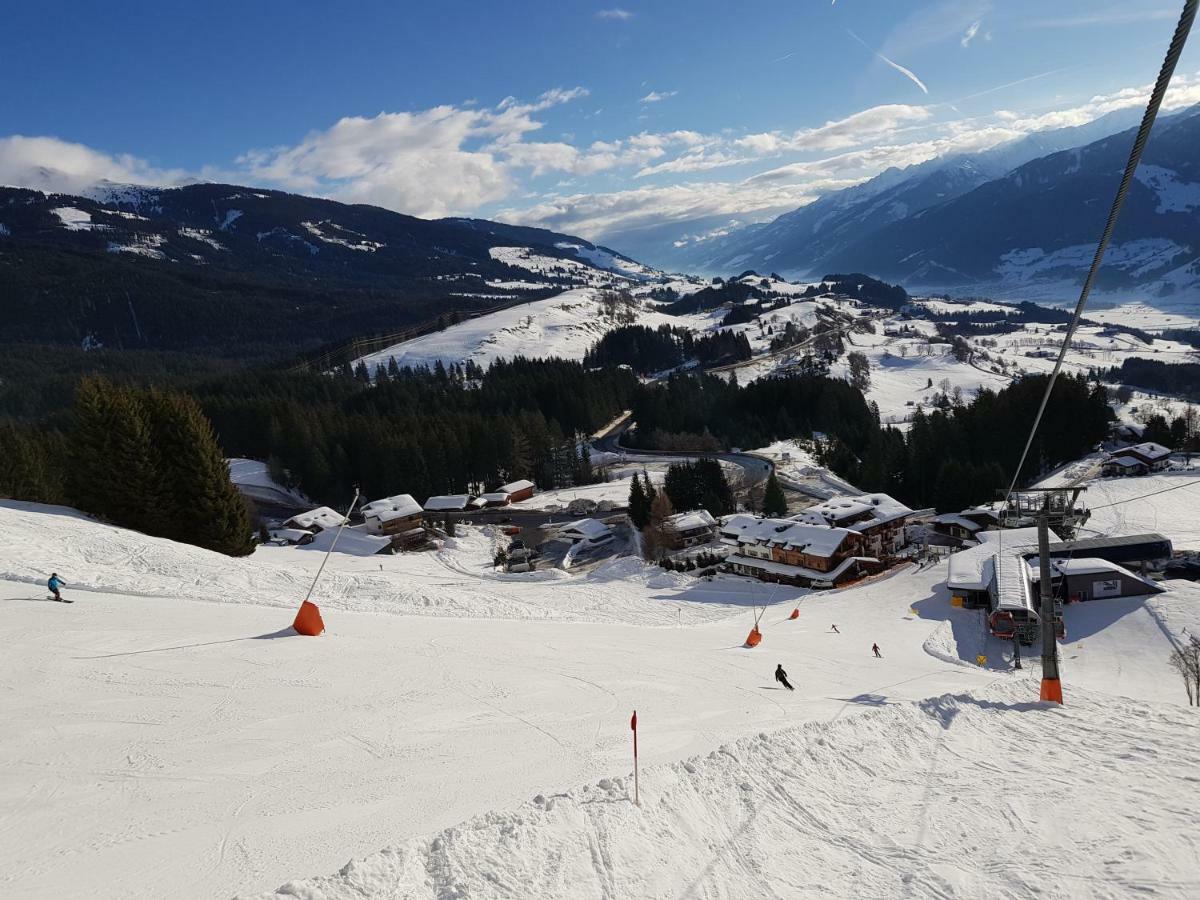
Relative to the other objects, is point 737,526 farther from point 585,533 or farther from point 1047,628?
point 1047,628

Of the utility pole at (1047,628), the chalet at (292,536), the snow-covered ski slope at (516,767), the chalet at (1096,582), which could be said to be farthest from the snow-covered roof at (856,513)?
the chalet at (292,536)

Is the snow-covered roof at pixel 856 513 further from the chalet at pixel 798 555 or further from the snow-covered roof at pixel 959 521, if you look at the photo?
the snow-covered roof at pixel 959 521

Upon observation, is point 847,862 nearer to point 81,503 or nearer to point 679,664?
point 679,664

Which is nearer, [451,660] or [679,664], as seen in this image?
[451,660]

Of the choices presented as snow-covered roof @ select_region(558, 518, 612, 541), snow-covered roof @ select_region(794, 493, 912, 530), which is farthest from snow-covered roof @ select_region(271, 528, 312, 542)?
snow-covered roof @ select_region(794, 493, 912, 530)

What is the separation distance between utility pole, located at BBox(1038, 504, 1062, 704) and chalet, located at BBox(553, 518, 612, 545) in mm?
41069

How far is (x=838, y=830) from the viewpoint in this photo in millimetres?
9391

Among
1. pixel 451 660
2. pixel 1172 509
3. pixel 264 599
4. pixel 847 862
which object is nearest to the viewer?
pixel 847 862

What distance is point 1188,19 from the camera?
13.4 feet

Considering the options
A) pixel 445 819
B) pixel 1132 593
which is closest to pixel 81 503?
pixel 445 819

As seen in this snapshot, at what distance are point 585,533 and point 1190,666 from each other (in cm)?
4024

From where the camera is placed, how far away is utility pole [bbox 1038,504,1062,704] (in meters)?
15.4

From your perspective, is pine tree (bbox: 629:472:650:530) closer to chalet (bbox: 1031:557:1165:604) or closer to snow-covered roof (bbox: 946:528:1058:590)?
snow-covered roof (bbox: 946:528:1058:590)

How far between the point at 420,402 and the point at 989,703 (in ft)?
332
